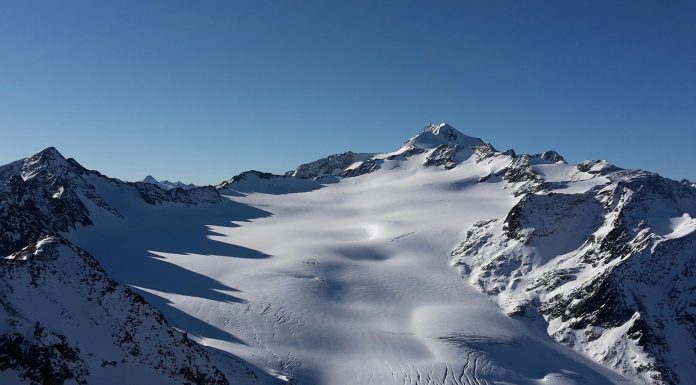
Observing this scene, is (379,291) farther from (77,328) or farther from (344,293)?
(77,328)

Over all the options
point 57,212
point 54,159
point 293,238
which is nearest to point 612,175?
point 293,238

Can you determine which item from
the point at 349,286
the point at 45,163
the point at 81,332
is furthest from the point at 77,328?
the point at 45,163

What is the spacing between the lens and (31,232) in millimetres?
69938

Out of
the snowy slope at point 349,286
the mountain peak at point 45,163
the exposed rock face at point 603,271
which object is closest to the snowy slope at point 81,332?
the snowy slope at point 349,286

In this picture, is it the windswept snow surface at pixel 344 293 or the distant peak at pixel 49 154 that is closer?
the windswept snow surface at pixel 344 293

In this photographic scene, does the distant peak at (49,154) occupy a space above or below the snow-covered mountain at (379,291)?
above

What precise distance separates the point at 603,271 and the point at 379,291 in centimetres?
2813

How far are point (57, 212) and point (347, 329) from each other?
71.0 metres

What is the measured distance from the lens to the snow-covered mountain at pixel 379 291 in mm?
31516

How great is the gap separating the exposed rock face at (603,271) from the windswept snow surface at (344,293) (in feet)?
10.8

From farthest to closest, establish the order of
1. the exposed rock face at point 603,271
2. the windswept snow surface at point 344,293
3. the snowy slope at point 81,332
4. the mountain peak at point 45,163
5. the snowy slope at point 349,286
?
1. the mountain peak at point 45,163
2. the exposed rock face at point 603,271
3. the snowy slope at point 349,286
4. the windswept snow surface at point 344,293
5. the snowy slope at point 81,332

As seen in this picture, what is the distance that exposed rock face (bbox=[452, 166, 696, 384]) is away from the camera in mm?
60000

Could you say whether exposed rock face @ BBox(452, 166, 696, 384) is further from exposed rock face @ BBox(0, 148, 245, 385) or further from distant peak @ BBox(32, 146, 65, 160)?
distant peak @ BBox(32, 146, 65, 160)

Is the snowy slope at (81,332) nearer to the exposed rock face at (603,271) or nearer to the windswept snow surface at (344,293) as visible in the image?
the windswept snow surface at (344,293)
